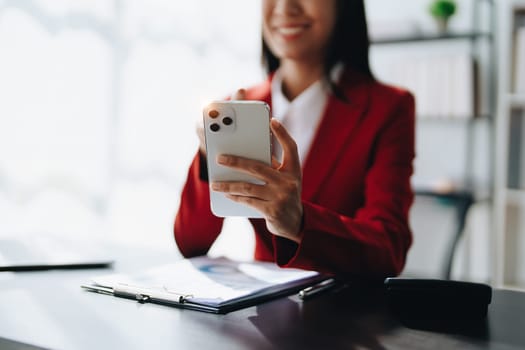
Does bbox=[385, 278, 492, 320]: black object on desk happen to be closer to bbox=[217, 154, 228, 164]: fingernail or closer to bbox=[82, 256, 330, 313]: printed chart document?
bbox=[82, 256, 330, 313]: printed chart document

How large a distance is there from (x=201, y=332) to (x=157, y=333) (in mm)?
46

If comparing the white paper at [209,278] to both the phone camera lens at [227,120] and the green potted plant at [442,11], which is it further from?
the green potted plant at [442,11]

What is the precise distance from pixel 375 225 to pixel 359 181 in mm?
206

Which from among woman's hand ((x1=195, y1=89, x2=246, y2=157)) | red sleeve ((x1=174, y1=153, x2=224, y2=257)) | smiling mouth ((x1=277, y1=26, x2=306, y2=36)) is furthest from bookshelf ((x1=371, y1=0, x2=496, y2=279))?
woman's hand ((x1=195, y1=89, x2=246, y2=157))

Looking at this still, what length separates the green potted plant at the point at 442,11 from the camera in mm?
2902

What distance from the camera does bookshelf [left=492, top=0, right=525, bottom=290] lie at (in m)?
2.63

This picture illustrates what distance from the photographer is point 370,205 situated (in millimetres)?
1228

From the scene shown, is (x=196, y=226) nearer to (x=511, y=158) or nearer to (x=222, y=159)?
(x=222, y=159)

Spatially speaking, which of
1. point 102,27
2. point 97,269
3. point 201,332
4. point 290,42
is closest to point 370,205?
point 290,42

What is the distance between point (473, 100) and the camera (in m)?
2.92

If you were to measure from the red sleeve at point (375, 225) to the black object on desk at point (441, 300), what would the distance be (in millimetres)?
182

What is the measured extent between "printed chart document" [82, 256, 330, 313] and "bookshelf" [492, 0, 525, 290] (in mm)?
1965

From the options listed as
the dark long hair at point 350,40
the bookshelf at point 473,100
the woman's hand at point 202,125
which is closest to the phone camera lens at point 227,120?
the woman's hand at point 202,125

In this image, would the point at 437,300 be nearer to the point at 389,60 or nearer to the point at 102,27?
→ the point at 102,27
